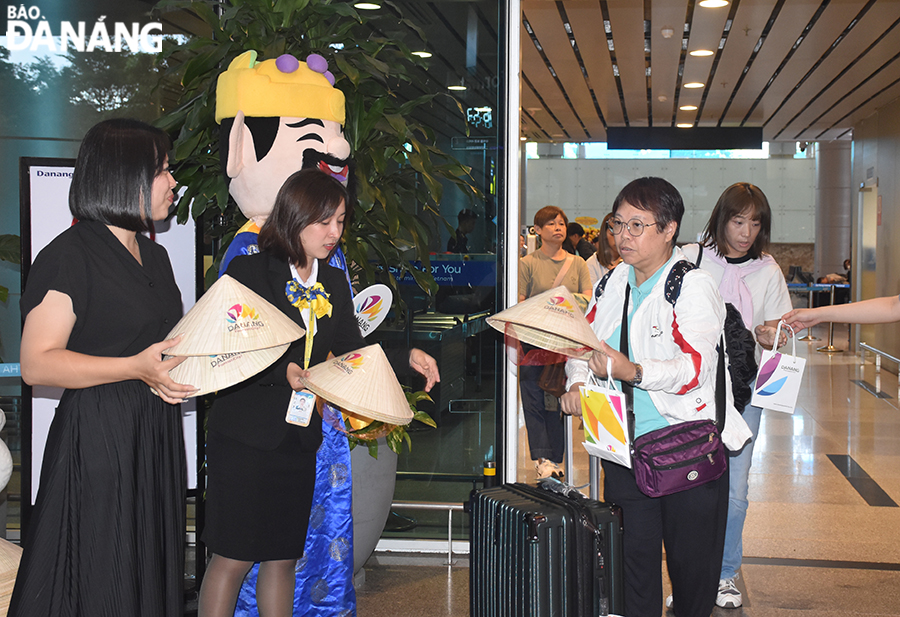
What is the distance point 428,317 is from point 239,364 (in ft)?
6.84

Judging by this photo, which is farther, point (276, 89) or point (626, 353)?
point (276, 89)

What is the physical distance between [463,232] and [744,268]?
130 centimetres

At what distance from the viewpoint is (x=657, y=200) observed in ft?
7.22

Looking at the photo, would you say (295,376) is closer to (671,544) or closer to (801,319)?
(671,544)

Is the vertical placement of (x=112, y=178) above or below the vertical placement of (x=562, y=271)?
above

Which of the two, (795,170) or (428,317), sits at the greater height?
(795,170)

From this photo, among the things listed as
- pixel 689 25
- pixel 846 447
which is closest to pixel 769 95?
pixel 689 25

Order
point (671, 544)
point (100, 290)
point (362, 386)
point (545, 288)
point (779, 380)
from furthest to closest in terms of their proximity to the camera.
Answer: point (545, 288) < point (779, 380) < point (671, 544) < point (362, 386) < point (100, 290)

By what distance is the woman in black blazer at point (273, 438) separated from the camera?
A: 2041 millimetres

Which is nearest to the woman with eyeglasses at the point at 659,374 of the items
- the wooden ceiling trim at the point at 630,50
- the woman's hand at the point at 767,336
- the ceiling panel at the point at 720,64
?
the woman's hand at the point at 767,336

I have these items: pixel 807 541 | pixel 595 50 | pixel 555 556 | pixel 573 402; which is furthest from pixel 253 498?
pixel 595 50

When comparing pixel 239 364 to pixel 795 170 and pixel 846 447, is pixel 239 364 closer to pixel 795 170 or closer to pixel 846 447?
pixel 846 447

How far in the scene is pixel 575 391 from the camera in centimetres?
227

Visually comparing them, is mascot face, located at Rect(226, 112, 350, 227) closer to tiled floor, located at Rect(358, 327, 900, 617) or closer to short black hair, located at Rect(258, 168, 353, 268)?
short black hair, located at Rect(258, 168, 353, 268)
